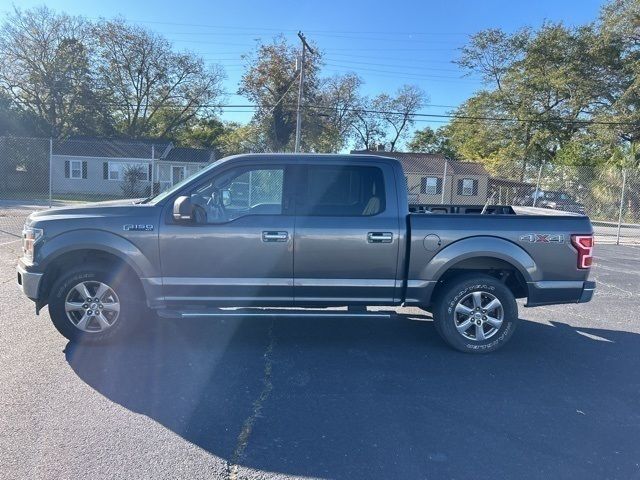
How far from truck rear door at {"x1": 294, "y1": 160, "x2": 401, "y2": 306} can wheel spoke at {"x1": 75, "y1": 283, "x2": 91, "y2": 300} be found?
2.08 m

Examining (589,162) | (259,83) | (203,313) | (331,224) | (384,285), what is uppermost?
(259,83)

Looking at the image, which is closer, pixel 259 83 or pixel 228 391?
pixel 228 391

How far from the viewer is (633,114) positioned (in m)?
31.7

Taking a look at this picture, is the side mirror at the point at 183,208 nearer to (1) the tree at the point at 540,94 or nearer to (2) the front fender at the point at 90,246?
Result: (2) the front fender at the point at 90,246

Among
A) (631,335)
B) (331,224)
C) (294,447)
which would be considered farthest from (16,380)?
(631,335)

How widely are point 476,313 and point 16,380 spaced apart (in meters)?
4.31

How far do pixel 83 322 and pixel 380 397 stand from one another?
9.92ft

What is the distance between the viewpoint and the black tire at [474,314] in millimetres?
5141

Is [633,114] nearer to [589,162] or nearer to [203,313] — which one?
[589,162]

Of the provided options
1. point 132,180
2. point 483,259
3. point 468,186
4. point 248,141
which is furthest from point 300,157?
point 248,141

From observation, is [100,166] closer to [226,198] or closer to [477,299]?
[226,198]

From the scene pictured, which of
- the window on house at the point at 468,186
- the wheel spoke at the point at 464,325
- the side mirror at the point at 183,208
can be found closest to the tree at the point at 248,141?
the window on house at the point at 468,186

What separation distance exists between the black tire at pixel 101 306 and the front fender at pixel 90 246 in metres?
0.20

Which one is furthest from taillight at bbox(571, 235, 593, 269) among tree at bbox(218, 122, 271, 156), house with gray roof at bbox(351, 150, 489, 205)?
tree at bbox(218, 122, 271, 156)
